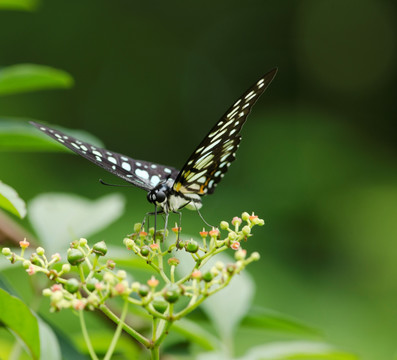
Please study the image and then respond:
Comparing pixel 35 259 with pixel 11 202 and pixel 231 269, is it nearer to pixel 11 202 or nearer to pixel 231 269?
pixel 11 202

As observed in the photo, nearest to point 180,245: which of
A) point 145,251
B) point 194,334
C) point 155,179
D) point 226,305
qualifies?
point 145,251

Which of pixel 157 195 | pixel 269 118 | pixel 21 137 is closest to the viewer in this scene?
pixel 157 195

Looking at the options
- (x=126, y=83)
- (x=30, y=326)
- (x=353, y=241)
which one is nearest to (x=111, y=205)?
(x=30, y=326)

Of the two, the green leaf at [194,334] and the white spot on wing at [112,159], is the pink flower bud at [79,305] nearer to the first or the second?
the green leaf at [194,334]

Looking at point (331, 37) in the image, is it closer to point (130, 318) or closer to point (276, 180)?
point (276, 180)

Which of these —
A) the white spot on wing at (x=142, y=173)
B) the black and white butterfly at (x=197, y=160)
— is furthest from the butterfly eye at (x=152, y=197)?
the white spot on wing at (x=142, y=173)

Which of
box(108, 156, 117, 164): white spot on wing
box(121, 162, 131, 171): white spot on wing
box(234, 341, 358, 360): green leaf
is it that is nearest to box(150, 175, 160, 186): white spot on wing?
box(121, 162, 131, 171): white spot on wing

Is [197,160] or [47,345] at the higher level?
[197,160]
